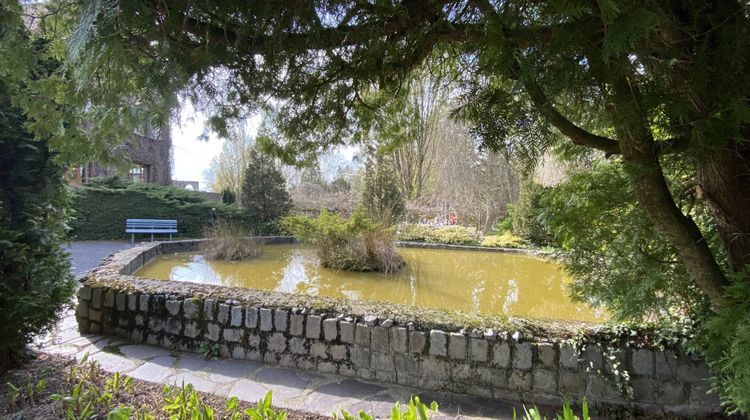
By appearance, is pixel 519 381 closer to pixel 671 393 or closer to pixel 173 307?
pixel 671 393

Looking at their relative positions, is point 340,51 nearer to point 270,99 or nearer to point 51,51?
point 270,99

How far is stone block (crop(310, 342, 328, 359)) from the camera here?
2.73 metres

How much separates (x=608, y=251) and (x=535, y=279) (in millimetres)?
4300

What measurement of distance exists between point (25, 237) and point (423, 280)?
4.90m

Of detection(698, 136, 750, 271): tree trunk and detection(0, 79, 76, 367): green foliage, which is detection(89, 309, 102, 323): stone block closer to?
detection(0, 79, 76, 367): green foliage

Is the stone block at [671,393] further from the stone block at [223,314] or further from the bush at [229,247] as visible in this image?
the bush at [229,247]

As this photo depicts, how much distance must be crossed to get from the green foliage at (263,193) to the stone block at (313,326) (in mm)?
10342

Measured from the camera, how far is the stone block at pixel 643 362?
2.25 meters

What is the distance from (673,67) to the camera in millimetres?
1126

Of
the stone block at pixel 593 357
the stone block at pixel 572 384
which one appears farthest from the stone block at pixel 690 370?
the stone block at pixel 572 384

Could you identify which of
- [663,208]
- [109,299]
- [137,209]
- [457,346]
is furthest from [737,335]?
[137,209]

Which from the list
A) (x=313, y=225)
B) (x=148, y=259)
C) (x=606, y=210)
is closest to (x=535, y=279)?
(x=313, y=225)

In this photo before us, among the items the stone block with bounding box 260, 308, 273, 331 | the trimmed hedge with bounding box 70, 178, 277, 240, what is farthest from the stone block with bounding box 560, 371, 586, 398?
the trimmed hedge with bounding box 70, 178, 277, 240

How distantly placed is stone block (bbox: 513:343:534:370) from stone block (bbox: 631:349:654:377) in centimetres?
60
